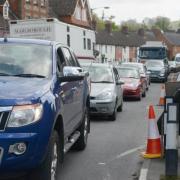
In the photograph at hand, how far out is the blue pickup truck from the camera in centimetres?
553

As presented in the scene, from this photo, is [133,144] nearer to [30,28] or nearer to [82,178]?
[82,178]

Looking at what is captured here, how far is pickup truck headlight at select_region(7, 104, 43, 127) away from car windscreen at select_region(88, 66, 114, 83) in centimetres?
956

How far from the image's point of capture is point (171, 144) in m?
7.10

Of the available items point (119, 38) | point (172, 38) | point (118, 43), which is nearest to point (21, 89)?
point (118, 43)

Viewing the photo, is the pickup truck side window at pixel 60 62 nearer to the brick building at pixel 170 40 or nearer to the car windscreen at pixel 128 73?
the car windscreen at pixel 128 73

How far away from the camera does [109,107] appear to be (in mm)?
14023

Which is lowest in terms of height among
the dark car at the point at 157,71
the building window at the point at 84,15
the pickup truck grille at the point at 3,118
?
the dark car at the point at 157,71

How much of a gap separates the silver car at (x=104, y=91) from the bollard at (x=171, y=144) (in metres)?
6.88

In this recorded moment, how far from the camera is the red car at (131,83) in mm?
21145

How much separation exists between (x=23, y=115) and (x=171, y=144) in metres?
2.35

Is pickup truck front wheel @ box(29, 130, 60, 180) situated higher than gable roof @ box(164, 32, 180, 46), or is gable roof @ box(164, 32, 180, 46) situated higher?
pickup truck front wheel @ box(29, 130, 60, 180)

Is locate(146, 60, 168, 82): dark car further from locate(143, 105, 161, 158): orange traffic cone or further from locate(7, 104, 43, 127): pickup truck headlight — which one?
locate(7, 104, 43, 127): pickup truck headlight

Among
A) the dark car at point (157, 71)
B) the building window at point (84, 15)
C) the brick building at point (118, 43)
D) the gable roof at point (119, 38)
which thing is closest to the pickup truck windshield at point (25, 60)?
the dark car at point (157, 71)

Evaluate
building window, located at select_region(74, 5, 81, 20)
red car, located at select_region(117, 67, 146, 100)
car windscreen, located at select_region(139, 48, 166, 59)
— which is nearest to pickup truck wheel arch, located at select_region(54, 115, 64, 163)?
red car, located at select_region(117, 67, 146, 100)
